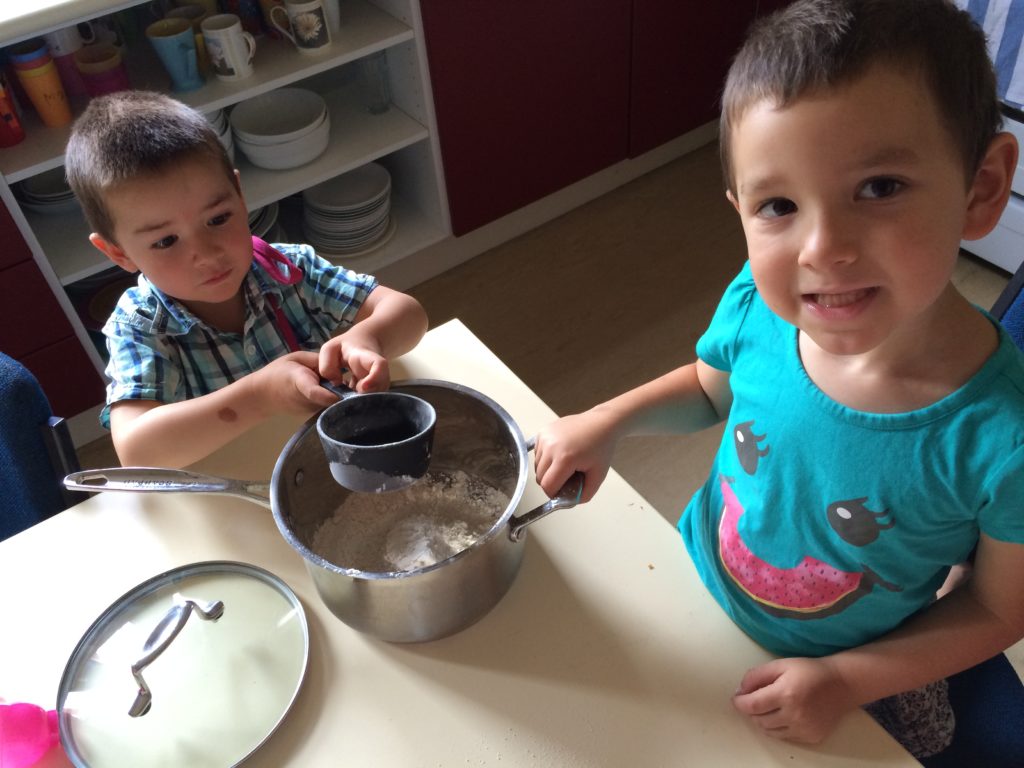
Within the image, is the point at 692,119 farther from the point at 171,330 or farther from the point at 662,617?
the point at 662,617

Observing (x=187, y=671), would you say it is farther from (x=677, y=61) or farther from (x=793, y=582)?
(x=677, y=61)

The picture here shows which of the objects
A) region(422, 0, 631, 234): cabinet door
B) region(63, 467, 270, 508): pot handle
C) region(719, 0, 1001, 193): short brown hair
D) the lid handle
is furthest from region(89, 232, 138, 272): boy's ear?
region(422, 0, 631, 234): cabinet door

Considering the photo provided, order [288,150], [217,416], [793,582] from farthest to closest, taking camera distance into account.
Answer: [288,150] < [217,416] < [793,582]

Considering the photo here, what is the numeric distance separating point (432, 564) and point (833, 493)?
1.05 feet

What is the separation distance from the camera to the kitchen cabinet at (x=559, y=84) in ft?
6.48

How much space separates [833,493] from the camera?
2.24ft

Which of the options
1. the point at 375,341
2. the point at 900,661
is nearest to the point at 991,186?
the point at 900,661

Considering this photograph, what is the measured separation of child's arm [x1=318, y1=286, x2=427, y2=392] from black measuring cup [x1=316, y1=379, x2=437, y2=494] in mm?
40

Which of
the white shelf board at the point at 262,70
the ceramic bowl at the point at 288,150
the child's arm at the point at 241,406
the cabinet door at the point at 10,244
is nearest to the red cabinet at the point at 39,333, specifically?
the cabinet door at the point at 10,244

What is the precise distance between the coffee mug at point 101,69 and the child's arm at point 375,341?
101 centimetres

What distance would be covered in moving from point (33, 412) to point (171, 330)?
176 mm

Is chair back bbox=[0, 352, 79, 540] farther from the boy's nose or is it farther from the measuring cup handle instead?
the boy's nose

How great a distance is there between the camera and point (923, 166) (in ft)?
1.75

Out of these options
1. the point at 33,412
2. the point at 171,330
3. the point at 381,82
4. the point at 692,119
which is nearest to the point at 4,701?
the point at 33,412
